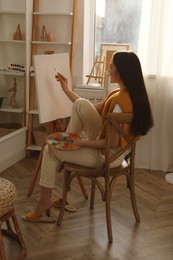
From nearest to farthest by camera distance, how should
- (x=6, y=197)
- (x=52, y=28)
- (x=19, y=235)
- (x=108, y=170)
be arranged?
(x=6, y=197) < (x=19, y=235) < (x=108, y=170) < (x=52, y=28)

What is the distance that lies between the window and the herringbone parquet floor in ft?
5.42

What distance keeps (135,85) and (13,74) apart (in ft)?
6.05

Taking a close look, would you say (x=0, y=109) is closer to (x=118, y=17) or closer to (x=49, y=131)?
(x=49, y=131)

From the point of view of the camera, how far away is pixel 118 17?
3.88 meters

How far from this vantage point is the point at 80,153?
2342 mm

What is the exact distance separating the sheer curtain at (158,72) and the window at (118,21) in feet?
1.35

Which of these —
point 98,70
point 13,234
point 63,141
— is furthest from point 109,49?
point 13,234

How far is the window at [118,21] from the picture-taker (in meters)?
3.83

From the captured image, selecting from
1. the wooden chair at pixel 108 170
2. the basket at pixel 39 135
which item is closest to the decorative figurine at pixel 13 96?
the basket at pixel 39 135

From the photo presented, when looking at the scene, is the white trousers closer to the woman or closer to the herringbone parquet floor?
the woman

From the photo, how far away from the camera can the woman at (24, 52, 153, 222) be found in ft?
7.25

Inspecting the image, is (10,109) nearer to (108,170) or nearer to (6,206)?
(108,170)

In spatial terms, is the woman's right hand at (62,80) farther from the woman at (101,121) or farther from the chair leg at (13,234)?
the chair leg at (13,234)

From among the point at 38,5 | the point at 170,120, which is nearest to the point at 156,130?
the point at 170,120
